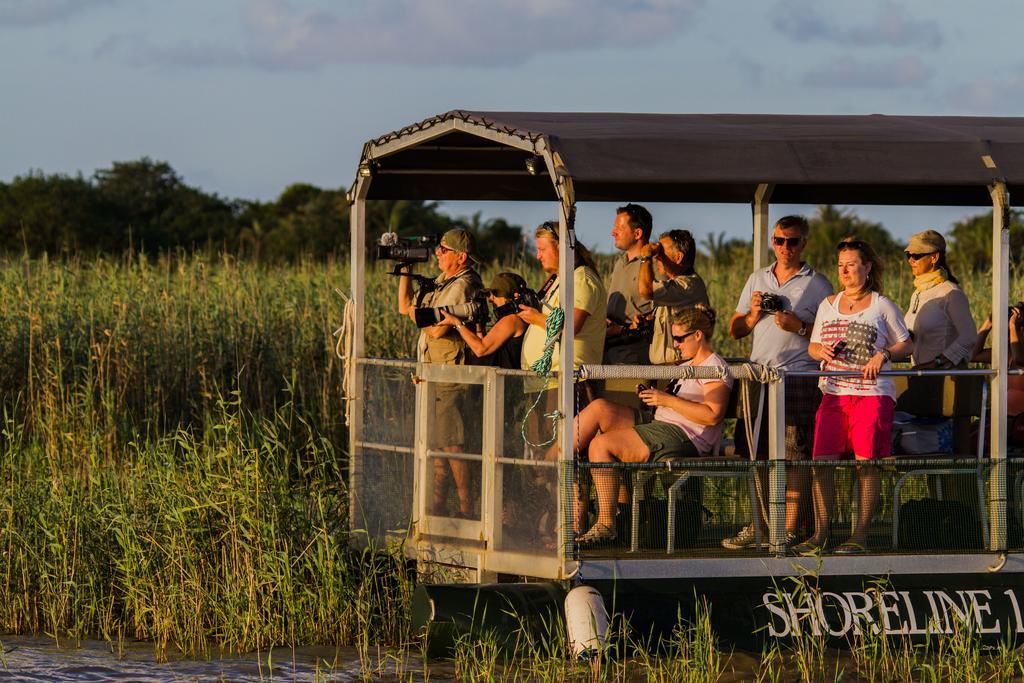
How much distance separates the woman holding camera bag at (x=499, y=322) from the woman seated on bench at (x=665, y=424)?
0.63 m

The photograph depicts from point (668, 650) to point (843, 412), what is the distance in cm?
144

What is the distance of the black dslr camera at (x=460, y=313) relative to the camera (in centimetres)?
874

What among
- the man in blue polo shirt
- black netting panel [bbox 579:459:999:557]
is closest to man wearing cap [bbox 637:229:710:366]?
the man in blue polo shirt

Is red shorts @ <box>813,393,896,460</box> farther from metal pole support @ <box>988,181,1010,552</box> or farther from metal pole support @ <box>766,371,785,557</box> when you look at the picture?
metal pole support @ <box>988,181,1010,552</box>

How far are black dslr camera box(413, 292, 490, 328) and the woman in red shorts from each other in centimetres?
167

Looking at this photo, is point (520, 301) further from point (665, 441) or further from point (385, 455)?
point (385, 455)

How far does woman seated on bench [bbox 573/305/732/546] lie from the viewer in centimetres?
801

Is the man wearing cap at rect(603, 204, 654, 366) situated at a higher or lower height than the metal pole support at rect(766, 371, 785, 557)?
higher

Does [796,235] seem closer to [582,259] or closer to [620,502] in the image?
[582,259]

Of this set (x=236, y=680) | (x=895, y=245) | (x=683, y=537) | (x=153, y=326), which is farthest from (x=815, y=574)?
(x=895, y=245)

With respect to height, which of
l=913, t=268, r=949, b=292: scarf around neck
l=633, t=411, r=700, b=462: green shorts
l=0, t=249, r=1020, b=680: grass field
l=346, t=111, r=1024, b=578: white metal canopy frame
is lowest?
l=0, t=249, r=1020, b=680: grass field

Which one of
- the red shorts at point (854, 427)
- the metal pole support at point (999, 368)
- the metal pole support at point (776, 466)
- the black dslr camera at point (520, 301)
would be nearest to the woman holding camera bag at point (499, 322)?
the black dslr camera at point (520, 301)

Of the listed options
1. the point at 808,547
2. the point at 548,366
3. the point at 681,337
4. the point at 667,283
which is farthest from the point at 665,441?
the point at 667,283

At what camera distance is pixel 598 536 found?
26.2ft
